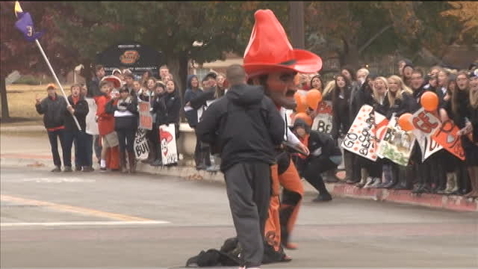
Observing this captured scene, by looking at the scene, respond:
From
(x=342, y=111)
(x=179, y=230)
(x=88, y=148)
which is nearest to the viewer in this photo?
(x=179, y=230)

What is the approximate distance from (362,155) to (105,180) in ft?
19.2

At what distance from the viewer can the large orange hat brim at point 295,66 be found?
9.14 metres

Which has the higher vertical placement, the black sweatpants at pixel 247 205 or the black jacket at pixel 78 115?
the black sweatpants at pixel 247 205

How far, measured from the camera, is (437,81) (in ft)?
48.7

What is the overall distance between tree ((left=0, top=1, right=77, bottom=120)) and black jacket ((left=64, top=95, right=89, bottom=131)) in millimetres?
15034

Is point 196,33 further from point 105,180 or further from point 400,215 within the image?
point 105,180

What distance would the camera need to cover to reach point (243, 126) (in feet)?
27.6

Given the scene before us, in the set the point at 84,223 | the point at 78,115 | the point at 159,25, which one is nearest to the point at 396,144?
the point at 84,223

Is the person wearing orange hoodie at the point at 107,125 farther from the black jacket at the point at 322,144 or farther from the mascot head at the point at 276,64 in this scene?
the mascot head at the point at 276,64

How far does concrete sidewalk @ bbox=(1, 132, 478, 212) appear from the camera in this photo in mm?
14309

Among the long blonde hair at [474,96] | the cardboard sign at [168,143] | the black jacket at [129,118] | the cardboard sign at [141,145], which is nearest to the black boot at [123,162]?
the cardboard sign at [141,145]

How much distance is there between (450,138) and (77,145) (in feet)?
31.0

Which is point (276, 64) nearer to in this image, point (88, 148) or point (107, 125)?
point (107, 125)

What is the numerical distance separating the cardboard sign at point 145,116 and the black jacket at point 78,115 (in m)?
1.23
